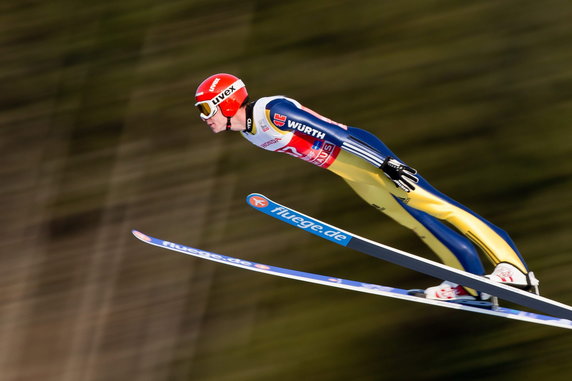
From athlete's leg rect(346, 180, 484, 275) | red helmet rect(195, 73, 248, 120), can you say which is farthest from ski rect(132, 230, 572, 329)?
red helmet rect(195, 73, 248, 120)

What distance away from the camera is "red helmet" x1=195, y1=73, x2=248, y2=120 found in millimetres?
4711

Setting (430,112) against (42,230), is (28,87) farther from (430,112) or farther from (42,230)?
(430,112)

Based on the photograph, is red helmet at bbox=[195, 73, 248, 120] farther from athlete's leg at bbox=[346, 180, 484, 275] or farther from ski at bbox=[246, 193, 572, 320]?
athlete's leg at bbox=[346, 180, 484, 275]

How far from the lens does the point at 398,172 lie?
15.7 feet

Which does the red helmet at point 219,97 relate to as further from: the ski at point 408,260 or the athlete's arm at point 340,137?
the ski at point 408,260

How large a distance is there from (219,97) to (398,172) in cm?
103

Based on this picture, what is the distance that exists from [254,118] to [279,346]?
2110 mm

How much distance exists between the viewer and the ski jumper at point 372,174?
469cm

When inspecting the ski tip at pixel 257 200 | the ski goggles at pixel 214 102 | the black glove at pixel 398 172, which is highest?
the ski goggles at pixel 214 102

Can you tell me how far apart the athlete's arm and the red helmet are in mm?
201

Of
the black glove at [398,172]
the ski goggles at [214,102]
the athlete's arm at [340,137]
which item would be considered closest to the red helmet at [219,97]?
the ski goggles at [214,102]

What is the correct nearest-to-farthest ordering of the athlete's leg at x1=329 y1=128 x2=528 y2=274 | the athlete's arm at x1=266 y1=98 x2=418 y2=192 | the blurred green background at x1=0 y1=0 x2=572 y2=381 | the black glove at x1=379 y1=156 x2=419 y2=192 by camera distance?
the athlete's arm at x1=266 y1=98 x2=418 y2=192 → the black glove at x1=379 y1=156 x2=419 y2=192 → the athlete's leg at x1=329 y1=128 x2=528 y2=274 → the blurred green background at x1=0 y1=0 x2=572 y2=381

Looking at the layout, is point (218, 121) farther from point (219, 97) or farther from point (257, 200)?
point (257, 200)

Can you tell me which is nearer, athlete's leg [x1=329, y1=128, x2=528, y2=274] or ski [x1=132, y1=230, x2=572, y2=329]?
athlete's leg [x1=329, y1=128, x2=528, y2=274]
